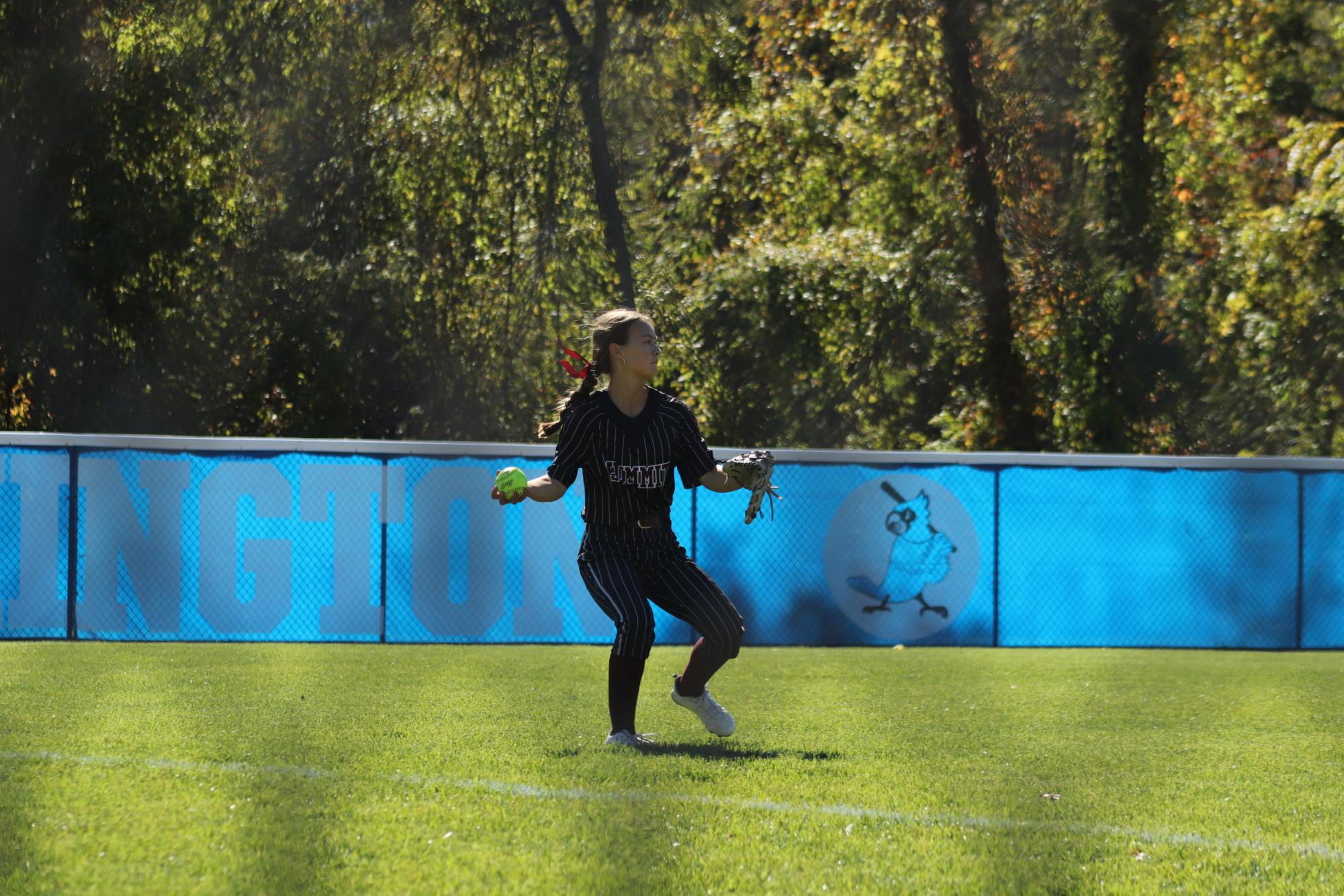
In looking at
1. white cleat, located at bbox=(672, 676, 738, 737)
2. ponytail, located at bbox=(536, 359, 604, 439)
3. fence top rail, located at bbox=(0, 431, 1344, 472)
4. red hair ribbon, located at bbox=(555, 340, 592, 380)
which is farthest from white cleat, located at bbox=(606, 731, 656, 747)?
fence top rail, located at bbox=(0, 431, 1344, 472)

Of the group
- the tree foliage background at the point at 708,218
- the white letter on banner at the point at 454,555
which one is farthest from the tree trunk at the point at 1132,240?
the white letter on banner at the point at 454,555

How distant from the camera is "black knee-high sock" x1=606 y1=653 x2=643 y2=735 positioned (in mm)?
6027

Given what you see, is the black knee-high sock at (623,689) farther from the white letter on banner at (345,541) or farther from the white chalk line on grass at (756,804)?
the white letter on banner at (345,541)

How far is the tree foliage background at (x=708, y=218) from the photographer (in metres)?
19.6

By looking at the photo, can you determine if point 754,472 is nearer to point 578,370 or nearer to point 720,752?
point 578,370

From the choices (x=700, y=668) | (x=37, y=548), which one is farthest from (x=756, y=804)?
(x=37, y=548)

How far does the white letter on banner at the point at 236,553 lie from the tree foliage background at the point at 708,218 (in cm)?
791

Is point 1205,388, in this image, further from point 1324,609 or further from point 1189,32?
point 1324,609

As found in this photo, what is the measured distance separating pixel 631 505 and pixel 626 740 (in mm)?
954

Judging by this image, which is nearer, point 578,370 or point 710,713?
point 710,713

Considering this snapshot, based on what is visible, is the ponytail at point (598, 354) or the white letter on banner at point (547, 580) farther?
the white letter on banner at point (547, 580)

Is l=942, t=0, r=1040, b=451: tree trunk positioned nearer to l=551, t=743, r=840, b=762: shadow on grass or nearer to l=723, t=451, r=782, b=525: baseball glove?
l=723, t=451, r=782, b=525: baseball glove

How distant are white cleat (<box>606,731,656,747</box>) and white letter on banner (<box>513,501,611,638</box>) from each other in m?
6.01

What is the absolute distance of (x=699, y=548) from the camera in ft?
41.2
